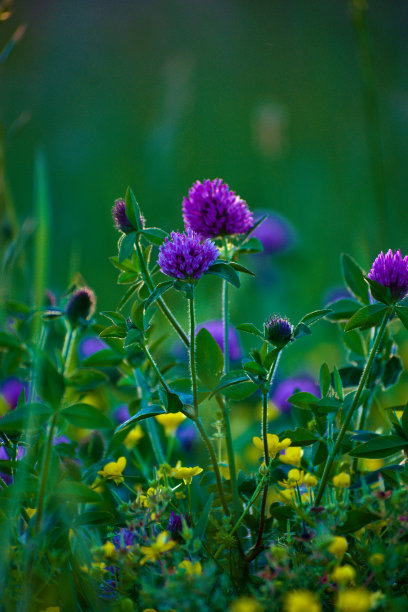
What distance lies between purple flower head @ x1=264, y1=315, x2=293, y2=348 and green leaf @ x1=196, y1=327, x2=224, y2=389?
0.26ft

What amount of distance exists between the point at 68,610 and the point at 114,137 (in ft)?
9.91

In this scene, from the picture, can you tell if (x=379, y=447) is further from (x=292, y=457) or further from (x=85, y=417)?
(x=85, y=417)

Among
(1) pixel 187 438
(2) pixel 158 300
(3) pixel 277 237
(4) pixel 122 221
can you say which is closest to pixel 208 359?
(2) pixel 158 300

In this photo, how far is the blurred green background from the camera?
2.46 m

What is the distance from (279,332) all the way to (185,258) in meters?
0.13

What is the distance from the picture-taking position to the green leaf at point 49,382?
58 cm

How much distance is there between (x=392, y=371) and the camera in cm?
83

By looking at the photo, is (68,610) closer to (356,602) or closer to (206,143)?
(356,602)

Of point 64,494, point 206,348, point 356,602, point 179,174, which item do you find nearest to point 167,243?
point 206,348

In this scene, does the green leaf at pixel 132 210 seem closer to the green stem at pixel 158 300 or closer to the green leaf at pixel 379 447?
the green stem at pixel 158 300

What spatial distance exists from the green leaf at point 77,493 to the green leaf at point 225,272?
0.27m

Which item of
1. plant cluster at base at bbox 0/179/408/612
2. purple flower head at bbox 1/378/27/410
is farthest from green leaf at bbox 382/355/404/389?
purple flower head at bbox 1/378/27/410

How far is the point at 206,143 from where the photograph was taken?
3273 millimetres

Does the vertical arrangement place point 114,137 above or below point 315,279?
above
